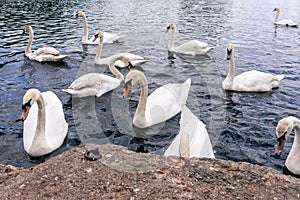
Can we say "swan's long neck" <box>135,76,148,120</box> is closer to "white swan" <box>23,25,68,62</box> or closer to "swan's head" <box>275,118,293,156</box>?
"swan's head" <box>275,118,293,156</box>

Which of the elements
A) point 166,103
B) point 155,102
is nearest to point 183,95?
point 166,103

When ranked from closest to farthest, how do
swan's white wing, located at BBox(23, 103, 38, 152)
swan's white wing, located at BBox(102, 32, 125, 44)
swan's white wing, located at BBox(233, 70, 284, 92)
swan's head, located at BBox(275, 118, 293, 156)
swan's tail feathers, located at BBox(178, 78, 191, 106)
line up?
swan's head, located at BBox(275, 118, 293, 156) < swan's white wing, located at BBox(23, 103, 38, 152) < swan's tail feathers, located at BBox(178, 78, 191, 106) < swan's white wing, located at BBox(233, 70, 284, 92) < swan's white wing, located at BBox(102, 32, 125, 44)

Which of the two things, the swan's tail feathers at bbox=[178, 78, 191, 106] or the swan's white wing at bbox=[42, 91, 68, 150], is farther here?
the swan's tail feathers at bbox=[178, 78, 191, 106]

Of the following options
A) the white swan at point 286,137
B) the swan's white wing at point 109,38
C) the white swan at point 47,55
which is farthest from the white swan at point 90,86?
the swan's white wing at point 109,38

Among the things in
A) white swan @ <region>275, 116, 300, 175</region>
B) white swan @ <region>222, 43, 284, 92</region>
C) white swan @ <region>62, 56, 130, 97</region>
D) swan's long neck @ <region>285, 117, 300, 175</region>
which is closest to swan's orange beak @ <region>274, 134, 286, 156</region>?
white swan @ <region>275, 116, 300, 175</region>

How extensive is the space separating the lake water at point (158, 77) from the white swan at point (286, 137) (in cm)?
28

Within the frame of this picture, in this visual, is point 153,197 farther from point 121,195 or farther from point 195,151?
point 195,151

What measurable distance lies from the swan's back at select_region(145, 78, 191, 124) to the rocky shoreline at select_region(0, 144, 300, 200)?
307 cm

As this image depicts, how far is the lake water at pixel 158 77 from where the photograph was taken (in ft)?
22.6

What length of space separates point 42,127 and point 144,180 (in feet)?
10.0

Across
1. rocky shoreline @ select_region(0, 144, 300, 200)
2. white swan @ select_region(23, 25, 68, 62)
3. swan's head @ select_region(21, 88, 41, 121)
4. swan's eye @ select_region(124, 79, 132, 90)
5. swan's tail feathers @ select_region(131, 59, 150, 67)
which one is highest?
swan's head @ select_region(21, 88, 41, 121)

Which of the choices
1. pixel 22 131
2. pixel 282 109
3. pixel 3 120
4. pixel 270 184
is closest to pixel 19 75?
pixel 3 120

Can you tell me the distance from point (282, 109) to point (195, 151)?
4.24 meters

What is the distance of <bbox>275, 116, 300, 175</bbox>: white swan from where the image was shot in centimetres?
554
